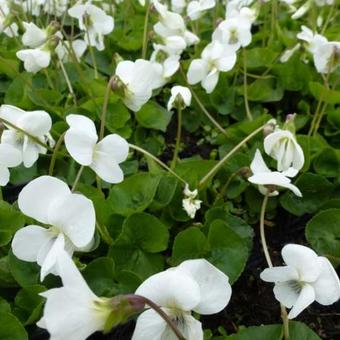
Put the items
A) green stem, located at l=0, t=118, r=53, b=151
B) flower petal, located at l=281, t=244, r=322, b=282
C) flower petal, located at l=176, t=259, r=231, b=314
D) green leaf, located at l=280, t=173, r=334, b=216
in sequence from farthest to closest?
1. green leaf, located at l=280, t=173, r=334, b=216
2. green stem, located at l=0, t=118, r=53, b=151
3. flower petal, located at l=281, t=244, r=322, b=282
4. flower petal, located at l=176, t=259, r=231, b=314

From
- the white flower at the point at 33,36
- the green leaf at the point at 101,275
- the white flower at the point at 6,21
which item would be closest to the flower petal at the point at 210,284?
the green leaf at the point at 101,275

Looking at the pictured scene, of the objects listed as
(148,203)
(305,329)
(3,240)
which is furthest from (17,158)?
(305,329)

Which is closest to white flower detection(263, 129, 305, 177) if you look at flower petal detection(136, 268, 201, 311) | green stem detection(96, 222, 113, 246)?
green stem detection(96, 222, 113, 246)

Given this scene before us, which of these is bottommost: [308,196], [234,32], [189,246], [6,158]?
[308,196]

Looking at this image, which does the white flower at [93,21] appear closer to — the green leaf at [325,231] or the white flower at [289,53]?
the white flower at [289,53]

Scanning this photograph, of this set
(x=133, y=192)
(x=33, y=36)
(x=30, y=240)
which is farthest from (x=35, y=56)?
(x=30, y=240)

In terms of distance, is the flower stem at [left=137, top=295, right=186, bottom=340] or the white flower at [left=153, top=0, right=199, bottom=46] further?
the white flower at [left=153, top=0, right=199, bottom=46]

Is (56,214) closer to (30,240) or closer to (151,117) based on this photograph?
(30,240)

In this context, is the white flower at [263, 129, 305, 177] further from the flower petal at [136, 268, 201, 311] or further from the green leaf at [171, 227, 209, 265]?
the flower petal at [136, 268, 201, 311]
